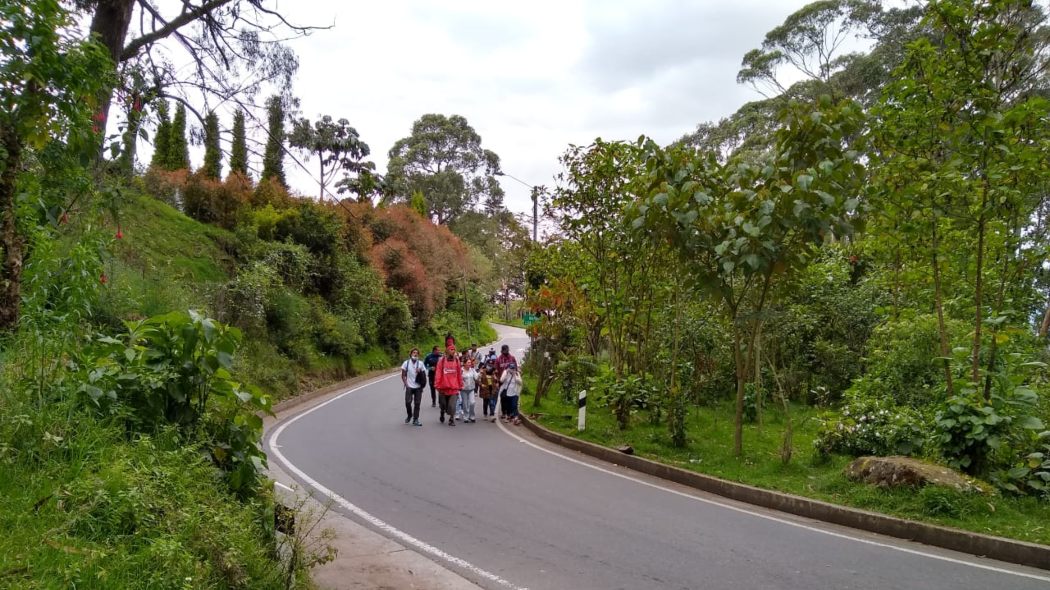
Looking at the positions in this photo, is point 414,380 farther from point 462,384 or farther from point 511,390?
point 511,390

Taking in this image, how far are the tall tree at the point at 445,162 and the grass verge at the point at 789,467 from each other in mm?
47186

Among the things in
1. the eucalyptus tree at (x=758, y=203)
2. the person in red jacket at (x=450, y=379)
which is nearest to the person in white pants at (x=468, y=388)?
the person in red jacket at (x=450, y=379)

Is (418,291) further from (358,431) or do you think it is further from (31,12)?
(31,12)

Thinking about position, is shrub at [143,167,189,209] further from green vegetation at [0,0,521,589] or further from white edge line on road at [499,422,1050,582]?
white edge line on road at [499,422,1050,582]

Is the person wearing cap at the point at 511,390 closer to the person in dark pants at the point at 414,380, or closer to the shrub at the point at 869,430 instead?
the person in dark pants at the point at 414,380

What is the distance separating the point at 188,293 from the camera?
18.1 metres

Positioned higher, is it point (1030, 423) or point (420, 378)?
point (1030, 423)

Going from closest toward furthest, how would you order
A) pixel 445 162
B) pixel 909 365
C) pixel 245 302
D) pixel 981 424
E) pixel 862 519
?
1. pixel 862 519
2. pixel 981 424
3. pixel 909 365
4. pixel 245 302
5. pixel 445 162

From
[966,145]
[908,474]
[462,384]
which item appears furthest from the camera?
[462,384]

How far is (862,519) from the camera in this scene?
748cm

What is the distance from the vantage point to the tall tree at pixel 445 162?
61.9 m

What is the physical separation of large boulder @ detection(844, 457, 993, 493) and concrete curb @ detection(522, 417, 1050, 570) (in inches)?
28.0

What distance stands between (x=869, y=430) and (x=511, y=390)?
26.7 feet

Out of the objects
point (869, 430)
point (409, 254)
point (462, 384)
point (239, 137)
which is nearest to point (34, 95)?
point (239, 137)
